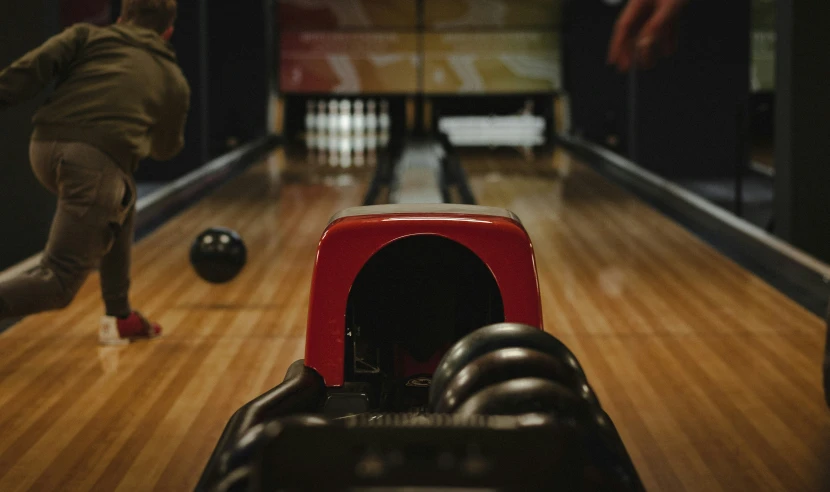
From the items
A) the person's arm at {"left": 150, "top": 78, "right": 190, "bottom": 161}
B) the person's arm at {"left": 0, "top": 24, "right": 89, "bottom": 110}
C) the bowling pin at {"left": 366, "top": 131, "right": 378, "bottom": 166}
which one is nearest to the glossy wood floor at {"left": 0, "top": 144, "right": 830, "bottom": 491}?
the person's arm at {"left": 150, "top": 78, "right": 190, "bottom": 161}

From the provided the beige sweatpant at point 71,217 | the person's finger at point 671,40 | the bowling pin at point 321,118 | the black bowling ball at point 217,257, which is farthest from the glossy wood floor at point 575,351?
the bowling pin at point 321,118

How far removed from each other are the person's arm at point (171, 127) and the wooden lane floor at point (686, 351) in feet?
4.44

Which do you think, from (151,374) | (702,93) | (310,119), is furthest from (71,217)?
(310,119)

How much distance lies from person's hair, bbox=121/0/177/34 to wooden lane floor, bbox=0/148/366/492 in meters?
0.97

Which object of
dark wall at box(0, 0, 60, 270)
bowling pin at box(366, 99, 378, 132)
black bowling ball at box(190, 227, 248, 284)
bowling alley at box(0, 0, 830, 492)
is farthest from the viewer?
bowling pin at box(366, 99, 378, 132)

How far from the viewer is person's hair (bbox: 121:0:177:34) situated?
314 centimetres

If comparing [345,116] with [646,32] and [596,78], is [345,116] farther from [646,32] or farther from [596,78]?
[646,32]

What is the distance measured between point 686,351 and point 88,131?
1848mm

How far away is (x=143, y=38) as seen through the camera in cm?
311

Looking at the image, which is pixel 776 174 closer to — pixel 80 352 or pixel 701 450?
pixel 701 450

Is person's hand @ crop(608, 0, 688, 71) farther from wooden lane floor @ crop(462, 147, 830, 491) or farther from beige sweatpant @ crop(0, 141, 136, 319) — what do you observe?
beige sweatpant @ crop(0, 141, 136, 319)

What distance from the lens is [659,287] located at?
424 centimetres

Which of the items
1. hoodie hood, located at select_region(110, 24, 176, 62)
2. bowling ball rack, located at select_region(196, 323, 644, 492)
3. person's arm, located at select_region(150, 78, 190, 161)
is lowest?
bowling ball rack, located at select_region(196, 323, 644, 492)

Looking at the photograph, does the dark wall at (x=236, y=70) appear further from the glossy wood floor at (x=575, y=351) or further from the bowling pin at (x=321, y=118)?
the glossy wood floor at (x=575, y=351)
